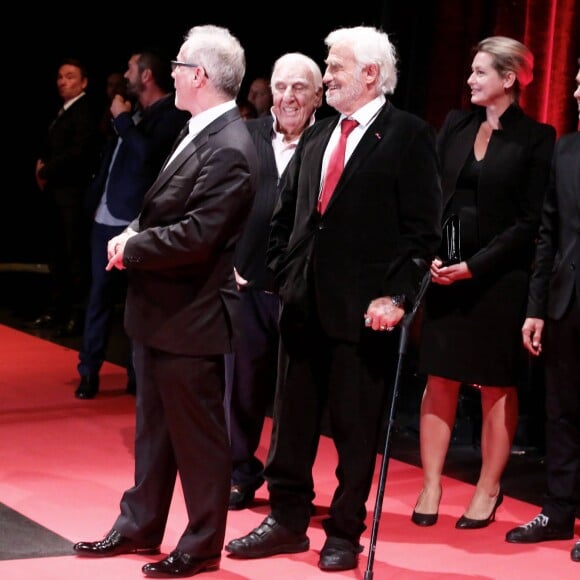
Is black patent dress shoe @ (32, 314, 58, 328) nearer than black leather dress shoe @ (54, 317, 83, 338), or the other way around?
black leather dress shoe @ (54, 317, 83, 338)

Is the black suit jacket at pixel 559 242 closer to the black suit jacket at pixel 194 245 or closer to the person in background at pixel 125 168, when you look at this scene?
the black suit jacket at pixel 194 245

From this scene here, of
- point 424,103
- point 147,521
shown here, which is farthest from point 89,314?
point 147,521

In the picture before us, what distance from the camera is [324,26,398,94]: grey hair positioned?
3.86 m

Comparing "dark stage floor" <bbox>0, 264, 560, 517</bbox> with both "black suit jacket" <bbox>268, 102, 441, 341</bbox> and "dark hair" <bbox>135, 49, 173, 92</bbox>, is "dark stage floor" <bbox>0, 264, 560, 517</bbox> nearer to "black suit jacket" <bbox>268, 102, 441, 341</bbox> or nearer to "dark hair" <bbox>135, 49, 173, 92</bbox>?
"black suit jacket" <bbox>268, 102, 441, 341</bbox>

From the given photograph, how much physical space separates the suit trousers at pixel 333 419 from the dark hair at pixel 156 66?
2223 mm

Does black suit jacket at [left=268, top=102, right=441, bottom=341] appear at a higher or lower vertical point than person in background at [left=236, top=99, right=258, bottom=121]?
lower

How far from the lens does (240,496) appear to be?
4.58m

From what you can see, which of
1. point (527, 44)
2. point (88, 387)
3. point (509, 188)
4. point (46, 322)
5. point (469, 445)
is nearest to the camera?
point (509, 188)

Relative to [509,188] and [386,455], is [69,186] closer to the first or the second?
[509,188]

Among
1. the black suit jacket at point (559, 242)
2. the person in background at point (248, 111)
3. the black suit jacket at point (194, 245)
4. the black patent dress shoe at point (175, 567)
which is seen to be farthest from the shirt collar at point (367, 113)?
the person in background at point (248, 111)

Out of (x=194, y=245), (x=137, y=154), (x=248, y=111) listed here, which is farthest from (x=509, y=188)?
(x=248, y=111)

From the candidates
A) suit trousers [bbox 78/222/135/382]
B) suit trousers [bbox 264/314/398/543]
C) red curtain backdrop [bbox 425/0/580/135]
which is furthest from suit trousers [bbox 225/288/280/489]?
red curtain backdrop [bbox 425/0/580/135]

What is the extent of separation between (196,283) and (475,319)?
124cm

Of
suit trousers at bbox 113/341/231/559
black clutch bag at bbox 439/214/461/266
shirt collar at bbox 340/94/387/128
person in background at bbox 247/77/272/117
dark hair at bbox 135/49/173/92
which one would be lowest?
suit trousers at bbox 113/341/231/559
